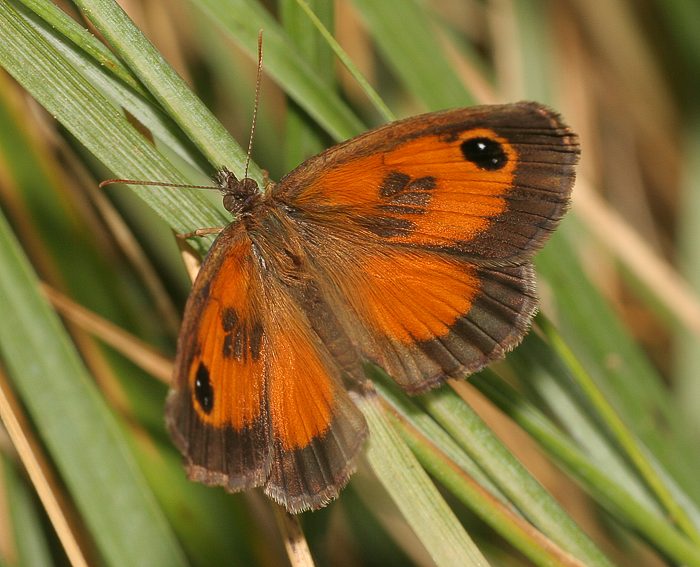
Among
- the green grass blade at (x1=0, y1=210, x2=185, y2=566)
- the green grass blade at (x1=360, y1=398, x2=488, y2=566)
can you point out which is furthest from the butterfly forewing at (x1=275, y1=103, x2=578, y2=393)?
the green grass blade at (x1=0, y1=210, x2=185, y2=566)

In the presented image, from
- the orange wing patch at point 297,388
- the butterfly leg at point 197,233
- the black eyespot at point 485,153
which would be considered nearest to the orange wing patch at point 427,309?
the orange wing patch at point 297,388

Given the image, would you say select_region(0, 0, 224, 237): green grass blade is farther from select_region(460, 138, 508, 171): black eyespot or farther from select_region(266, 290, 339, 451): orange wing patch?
select_region(460, 138, 508, 171): black eyespot

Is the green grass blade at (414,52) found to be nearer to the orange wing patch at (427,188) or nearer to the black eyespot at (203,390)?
the orange wing patch at (427,188)

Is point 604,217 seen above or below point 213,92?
above

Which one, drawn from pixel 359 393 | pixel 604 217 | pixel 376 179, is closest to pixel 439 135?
pixel 376 179

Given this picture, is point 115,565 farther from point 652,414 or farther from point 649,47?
point 649,47

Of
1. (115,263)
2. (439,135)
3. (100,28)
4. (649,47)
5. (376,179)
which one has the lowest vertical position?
(115,263)
